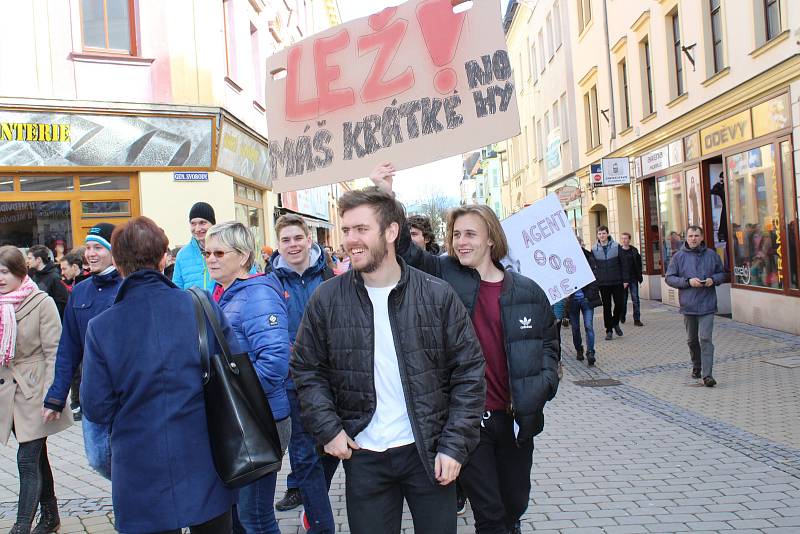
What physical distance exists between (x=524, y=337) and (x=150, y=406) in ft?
5.62

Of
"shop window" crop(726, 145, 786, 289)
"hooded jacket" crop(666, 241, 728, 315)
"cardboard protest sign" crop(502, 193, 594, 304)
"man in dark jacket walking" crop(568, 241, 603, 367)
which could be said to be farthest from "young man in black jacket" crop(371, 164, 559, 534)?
"shop window" crop(726, 145, 786, 289)

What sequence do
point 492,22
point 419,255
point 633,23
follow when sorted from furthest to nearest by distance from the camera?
point 633,23, point 492,22, point 419,255

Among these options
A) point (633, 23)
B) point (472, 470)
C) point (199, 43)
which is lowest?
point (472, 470)

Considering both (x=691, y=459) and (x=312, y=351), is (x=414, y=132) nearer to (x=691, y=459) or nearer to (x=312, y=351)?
(x=312, y=351)

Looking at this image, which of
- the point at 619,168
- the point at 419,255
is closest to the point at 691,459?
the point at 419,255

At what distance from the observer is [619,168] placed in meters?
19.2

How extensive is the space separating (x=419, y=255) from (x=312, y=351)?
3.33ft

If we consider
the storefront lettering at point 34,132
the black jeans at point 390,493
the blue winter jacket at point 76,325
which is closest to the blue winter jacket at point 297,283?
the blue winter jacket at point 76,325

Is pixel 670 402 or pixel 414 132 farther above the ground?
pixel 414 132

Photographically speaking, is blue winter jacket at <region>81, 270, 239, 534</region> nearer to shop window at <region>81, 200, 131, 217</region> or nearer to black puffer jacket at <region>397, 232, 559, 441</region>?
black puffer jacket at <region>397, 232, 559, 441</region>

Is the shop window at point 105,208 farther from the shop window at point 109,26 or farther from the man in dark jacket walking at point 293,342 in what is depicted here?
the man in dark jacket walking at point 293,342

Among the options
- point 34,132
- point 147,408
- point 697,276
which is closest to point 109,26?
point 34,132

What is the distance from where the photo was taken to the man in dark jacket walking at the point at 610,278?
12.8m

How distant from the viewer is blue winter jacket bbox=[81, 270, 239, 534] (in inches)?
106
